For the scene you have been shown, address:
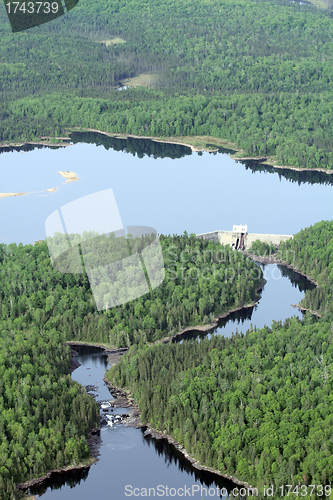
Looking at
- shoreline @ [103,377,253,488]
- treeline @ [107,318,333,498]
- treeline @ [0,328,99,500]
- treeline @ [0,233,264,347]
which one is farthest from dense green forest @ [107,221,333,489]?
treeline @ [0,233,264,347]

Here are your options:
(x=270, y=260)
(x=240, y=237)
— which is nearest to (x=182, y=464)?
(x=270, y=260)

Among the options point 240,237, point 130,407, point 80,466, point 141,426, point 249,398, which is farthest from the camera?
point 240,237

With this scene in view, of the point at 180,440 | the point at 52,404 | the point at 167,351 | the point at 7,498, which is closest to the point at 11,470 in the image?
the point at 7,498

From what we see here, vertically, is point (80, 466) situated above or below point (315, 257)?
below

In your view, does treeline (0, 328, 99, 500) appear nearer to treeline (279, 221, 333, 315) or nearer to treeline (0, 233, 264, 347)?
treeline (0, 233, 264, 347)

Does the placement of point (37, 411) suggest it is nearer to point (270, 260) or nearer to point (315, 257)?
point (315, 257)

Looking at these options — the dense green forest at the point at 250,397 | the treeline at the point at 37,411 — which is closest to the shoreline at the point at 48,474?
the treeline at the point at 37,411
